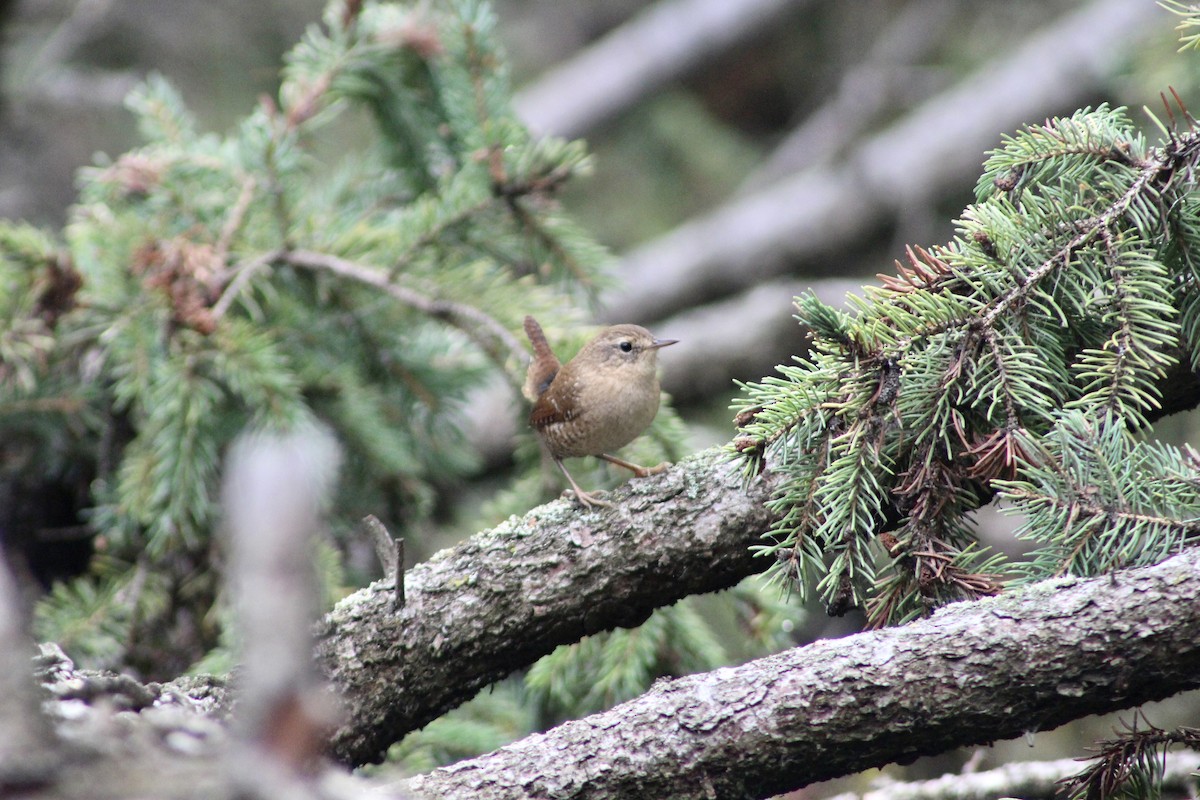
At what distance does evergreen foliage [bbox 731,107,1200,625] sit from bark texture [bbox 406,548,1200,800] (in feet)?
0.64

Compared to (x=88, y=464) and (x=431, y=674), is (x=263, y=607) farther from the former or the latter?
(x=88, y=464)

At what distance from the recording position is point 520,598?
6.75ft

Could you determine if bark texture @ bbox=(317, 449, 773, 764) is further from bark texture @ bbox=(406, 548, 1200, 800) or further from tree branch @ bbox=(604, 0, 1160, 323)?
tree branch @ bbox=(604, 0, 1160, 323)

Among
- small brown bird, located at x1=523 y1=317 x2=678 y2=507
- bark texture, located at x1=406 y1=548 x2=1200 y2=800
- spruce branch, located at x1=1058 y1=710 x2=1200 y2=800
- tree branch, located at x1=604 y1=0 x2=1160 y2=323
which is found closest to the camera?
bark texture, located at x1=406 y1=548 x2=1200 y2=800

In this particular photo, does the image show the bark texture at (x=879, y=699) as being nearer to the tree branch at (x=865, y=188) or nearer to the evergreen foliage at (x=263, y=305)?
the evergreen foliage at (x=263, y=305)

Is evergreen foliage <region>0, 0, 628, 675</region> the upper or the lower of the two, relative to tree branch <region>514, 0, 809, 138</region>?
lower

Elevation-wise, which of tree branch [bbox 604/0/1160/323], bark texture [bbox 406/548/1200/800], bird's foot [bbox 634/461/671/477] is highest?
tree branch [bbox 604/0/1160/323]

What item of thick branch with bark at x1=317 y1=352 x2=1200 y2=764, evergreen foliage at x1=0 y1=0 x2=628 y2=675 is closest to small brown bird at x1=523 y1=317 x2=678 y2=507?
evergreen foliage at x1=0 y1=0 x2=628 y2=675

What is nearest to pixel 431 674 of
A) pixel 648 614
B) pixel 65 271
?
pixel 648 614

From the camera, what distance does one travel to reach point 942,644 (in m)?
1.59

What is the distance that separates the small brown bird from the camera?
2.73 metres

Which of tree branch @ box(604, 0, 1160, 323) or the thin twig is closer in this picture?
the thin twig

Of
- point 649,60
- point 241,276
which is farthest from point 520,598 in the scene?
point 649,60

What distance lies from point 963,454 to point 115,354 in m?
2.63
